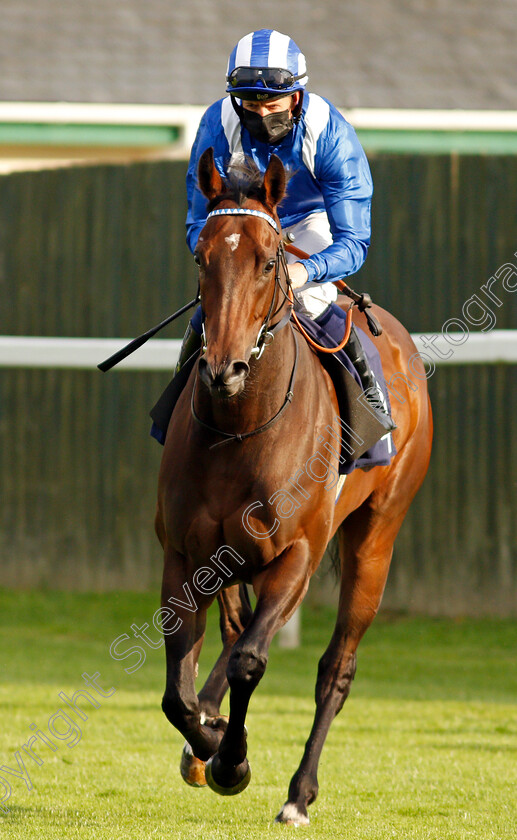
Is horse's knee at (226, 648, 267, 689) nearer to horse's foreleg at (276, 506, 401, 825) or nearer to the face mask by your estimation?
horse's foreleg at (276, 506, 401, 825)

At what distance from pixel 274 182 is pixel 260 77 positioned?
0.52 m

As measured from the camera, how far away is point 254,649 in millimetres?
3613

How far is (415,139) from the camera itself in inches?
427

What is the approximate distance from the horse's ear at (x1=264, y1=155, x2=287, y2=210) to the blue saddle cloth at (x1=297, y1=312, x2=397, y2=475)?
694 mm

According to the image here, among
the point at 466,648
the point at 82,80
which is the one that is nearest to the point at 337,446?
the point at 466,648

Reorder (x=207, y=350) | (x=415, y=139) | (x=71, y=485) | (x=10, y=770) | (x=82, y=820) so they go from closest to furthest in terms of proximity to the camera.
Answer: (x=207, y=350) < (x=82, y=820) < (x=10, y=770) < (x=71, y=485) < (x=415, y=139)

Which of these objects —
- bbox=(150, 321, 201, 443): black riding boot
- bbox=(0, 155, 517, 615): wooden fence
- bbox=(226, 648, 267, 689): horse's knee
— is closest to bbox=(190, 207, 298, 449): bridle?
bbox=(150, 321, 201, 443): black riding boot

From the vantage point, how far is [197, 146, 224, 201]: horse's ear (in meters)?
3.66

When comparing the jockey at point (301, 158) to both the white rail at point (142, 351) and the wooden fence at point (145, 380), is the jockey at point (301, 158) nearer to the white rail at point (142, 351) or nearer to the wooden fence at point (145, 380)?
the white rail at point (142, 351)

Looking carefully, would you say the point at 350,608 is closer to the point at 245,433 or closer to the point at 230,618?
the point at 230,618

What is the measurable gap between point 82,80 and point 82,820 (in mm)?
8711

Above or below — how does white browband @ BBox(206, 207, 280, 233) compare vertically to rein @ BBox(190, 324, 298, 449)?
above

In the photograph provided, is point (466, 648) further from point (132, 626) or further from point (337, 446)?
point (337, 446)

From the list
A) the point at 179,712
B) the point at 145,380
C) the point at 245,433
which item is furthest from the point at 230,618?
the point at 145,380
